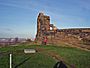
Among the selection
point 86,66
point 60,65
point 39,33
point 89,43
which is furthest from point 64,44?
point 60,65

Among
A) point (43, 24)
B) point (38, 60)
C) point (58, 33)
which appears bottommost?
point (38, 60)

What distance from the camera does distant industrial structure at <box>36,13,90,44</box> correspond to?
21.6m

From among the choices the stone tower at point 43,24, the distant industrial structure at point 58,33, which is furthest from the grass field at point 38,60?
the stone tower at point 43,24

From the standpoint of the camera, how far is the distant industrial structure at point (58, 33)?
21559mm

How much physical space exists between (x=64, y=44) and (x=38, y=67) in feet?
43.3

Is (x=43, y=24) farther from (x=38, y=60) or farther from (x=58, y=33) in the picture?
(x=38, y=60)

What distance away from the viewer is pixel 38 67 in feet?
29.5

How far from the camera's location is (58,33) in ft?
77.3

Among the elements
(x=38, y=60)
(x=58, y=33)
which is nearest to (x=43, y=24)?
(x=58, y=33)

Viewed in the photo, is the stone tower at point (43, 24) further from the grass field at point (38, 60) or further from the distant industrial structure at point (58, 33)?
the grass field at point (38, 60)

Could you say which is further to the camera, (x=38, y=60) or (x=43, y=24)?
(x=43, y=24)

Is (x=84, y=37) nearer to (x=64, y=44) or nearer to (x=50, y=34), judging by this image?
(x=64, y=44)

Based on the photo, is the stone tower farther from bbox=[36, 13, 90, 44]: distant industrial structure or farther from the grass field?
the grass field

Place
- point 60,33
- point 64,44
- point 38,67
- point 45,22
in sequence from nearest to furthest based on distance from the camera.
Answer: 1. point 38,67
2. point 64,44
3. point 60,33
4. point 45,22
